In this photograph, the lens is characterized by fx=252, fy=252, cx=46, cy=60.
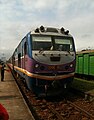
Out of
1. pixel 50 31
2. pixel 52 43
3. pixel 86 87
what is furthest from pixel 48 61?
pixel 86 87

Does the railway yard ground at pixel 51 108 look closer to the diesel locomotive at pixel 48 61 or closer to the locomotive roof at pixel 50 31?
the diesel locomotive at pixel 48 61

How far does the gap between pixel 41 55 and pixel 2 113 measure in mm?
7559

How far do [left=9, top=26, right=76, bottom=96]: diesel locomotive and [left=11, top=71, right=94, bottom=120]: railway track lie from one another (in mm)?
571

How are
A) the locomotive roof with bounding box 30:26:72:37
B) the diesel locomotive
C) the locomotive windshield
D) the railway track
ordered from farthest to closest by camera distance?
the locomotive roof with bounding box 30:26:72:37, the locomotive windshield, the diesel locomotive, the railway track

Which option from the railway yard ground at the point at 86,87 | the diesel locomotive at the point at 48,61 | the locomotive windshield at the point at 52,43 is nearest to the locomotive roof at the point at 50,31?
the diesel locomotive at the point at 48,61

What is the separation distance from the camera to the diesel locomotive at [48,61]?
1063 cm

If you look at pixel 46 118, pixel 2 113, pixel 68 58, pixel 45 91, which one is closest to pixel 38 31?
pixel 68 58

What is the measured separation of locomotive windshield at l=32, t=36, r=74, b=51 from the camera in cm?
1117

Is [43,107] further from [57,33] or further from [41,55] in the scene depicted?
[57,33]

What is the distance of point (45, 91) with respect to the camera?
10820 millimetres

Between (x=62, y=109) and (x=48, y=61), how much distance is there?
2.15 m

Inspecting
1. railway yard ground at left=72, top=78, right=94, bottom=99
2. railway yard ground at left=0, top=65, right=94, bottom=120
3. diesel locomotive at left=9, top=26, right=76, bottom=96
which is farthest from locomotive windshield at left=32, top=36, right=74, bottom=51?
railway yard ground at left=0, top=65, right=94, bottom=120

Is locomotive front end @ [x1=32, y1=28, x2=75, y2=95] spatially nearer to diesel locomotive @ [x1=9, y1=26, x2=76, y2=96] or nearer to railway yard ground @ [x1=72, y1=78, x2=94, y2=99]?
diesel locomotive @ [x1=9, y1=26, x2=76, y2=96]

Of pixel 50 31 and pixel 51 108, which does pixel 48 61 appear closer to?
pixel 50 31
